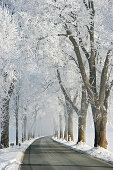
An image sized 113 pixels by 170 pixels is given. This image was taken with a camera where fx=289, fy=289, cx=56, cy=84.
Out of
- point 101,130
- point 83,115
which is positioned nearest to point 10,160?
point 101,130

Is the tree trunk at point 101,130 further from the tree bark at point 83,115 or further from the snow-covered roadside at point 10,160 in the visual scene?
the tree bark at point 83,115

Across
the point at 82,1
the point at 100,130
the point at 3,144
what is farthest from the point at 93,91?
the point at 3,144

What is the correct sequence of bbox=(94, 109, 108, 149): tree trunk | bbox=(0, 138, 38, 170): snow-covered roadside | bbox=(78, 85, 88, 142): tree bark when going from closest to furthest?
bbox=(0, 138, 38, 170): snow-covered roadside → bbox=(94, 109, 108, 149): tree trunk → bbox=(78, 85, 88, 142): tree bark

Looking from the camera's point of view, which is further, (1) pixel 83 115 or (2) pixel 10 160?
(1) pixel 83 115

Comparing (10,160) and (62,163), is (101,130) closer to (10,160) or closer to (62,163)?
(62,163)

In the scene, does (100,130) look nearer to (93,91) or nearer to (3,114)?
(93,91)

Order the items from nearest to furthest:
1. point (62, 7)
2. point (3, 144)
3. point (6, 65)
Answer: point (62, 7) < point (6, 65) < point (3, 144)

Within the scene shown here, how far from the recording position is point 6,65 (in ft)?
72.2

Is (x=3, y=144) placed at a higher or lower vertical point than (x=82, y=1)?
lower

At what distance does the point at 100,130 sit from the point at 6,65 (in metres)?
8.52

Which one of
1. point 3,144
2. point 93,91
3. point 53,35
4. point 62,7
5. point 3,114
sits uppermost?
point 62,7

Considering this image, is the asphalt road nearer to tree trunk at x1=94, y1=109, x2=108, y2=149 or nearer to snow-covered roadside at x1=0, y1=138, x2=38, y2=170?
snow-covered roadside at x1=0, y1=138, x2=38, y2=170

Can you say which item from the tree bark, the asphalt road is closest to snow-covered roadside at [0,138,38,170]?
the asphalt road

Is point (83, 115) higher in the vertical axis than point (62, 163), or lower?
higher
